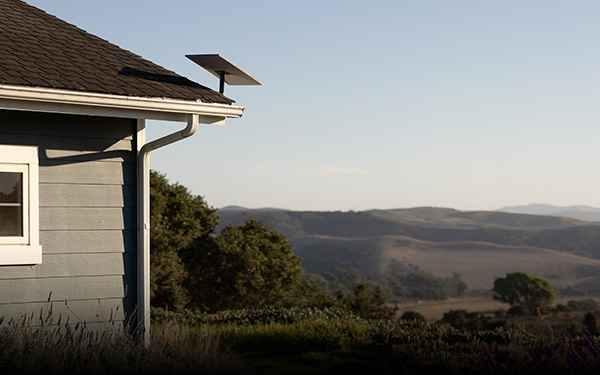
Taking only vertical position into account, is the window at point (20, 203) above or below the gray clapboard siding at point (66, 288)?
above

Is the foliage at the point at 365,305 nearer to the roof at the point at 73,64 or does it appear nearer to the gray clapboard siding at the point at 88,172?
the roof at the point at 73,64

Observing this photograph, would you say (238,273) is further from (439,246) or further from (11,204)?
(439,246)

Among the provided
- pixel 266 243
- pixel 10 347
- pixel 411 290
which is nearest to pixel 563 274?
pixel 411 290

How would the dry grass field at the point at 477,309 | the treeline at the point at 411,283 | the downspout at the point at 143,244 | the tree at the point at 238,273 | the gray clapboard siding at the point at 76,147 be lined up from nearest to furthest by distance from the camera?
1. the gray clapboard siding at the point at 76,147
2. the downspout at the point at 143,244
3. the tree at the point at 238,273
4. the dry grass field at the point at 477,309
5. the treeline at the point at 411,283

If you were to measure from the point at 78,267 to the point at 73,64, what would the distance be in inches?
81.8

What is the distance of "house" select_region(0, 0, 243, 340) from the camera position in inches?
231

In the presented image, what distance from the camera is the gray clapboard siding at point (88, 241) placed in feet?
20.0

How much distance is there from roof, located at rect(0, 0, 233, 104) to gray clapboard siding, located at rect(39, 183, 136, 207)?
106cm

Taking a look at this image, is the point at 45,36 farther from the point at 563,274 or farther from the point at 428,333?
the point at 563,274

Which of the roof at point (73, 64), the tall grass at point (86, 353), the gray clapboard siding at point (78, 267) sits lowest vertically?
the tall grass at point (86, 353)

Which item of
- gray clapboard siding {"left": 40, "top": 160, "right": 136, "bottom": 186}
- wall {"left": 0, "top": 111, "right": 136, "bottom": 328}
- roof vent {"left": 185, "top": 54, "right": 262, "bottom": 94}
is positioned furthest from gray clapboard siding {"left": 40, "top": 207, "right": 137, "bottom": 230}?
roof vent {"left": 185, "top": 54, "right": 262, "bottom": 94}

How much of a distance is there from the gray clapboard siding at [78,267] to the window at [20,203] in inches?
4.7

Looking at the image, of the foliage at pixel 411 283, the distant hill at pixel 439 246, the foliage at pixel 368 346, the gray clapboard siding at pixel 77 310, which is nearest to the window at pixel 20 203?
the gray clapboard siding at pixel 77 310

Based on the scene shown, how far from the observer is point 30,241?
5980 mm
